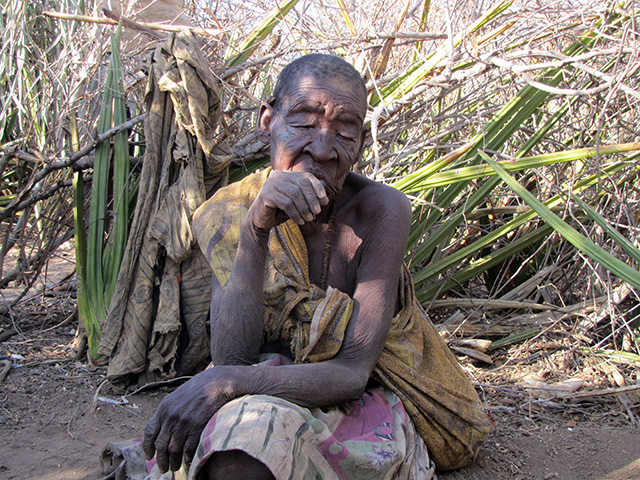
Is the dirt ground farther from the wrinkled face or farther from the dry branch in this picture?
the wrinkled face

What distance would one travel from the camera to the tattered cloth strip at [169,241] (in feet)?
9.55

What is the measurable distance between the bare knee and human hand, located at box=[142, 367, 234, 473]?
0.11 metres

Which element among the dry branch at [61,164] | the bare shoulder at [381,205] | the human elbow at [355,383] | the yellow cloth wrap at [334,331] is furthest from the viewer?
the dry branch at [61,164]

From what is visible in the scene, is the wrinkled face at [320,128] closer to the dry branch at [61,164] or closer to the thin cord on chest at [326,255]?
the thin cord on chest at [326,255]

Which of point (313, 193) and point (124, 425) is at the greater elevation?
point (313, 193)

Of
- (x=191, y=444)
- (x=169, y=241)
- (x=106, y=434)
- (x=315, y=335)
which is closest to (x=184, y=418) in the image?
(x=191, y=444)

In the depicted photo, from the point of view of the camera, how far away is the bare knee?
1410 mm

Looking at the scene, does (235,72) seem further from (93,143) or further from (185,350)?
(185,350)

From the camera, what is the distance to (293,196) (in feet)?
5.34

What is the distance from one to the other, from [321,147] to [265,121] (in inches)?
11.5

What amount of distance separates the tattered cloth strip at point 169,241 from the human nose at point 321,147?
1277mm

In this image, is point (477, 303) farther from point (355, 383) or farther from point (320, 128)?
point (320, 128)

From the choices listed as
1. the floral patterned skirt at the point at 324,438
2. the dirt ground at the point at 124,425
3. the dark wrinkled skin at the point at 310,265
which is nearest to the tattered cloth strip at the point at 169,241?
the dirt ground at the point at 124,425

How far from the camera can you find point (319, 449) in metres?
1.54
